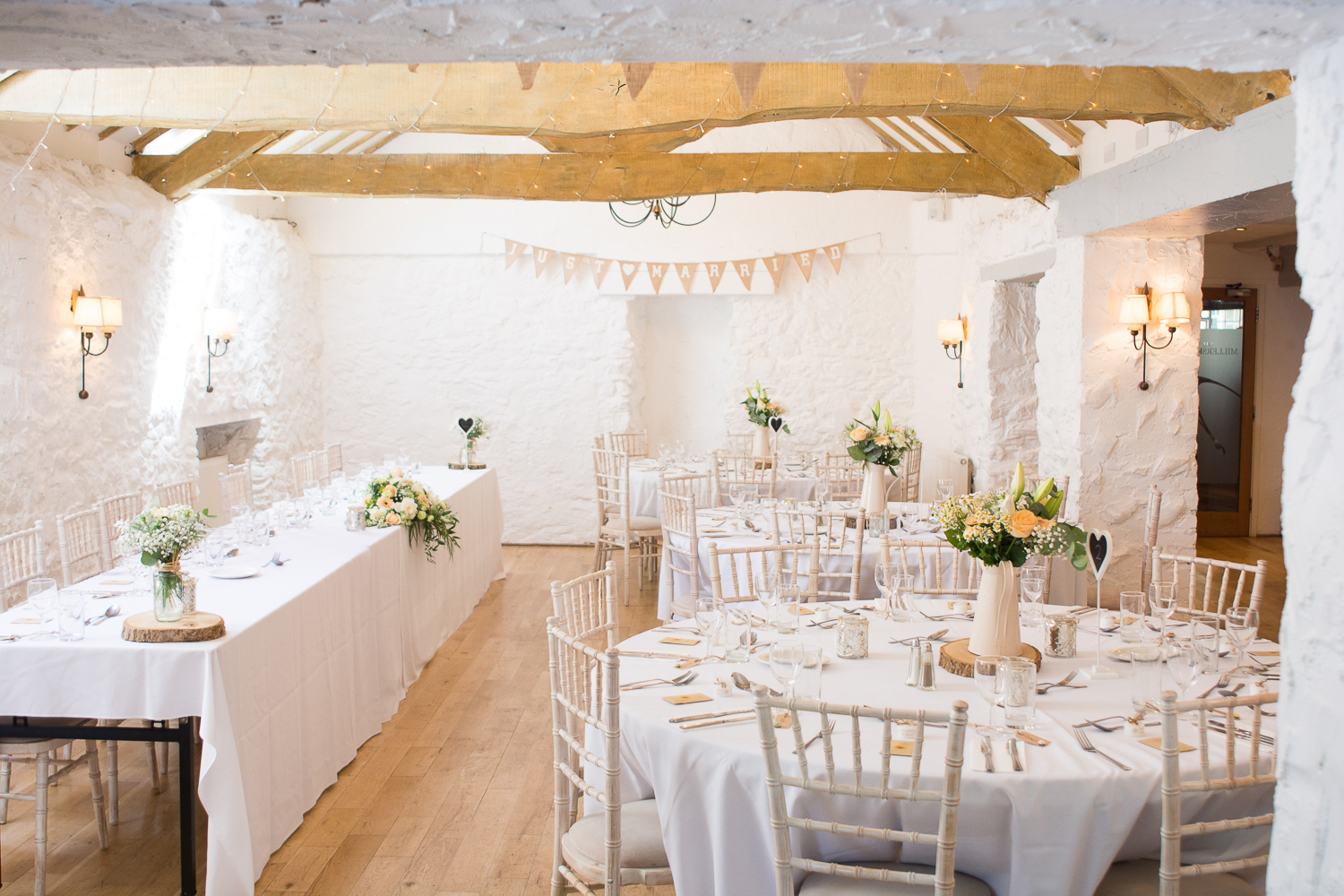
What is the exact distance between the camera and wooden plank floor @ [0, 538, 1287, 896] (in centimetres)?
289

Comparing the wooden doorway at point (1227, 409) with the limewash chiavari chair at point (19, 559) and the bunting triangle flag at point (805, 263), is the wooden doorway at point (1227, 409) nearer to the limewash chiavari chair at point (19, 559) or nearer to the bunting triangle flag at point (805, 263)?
the bunting triangle flag at point (805, 263)

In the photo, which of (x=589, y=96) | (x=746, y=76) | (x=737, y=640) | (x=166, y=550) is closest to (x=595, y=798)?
(x=737, y=640)

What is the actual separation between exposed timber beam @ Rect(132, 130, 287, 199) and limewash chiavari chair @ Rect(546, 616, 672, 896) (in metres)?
3.95

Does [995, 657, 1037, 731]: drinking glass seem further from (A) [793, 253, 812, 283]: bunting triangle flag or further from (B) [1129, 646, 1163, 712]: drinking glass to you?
(A) [793, 253, 812, 283]: bunting triangle flag

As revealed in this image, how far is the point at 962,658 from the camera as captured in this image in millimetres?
2650

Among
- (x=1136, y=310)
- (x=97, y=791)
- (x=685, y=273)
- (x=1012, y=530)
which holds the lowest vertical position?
(x=97, y=791)

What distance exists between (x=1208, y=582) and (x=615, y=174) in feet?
12.0

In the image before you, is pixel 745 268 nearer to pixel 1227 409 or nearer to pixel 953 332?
pixel 953 332

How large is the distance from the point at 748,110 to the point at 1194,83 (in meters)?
1.71

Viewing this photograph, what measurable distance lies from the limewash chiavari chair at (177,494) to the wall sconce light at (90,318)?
2.85ft

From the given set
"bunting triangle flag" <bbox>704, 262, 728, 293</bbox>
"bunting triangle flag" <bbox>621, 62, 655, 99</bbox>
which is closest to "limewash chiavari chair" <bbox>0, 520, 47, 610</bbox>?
"bunting triangle flag" <bbox>621, 62, 655, 99</bbox>

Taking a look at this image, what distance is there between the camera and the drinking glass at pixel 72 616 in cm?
275

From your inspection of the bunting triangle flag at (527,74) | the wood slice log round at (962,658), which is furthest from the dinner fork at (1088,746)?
the bunting triangle flag at (527,74)

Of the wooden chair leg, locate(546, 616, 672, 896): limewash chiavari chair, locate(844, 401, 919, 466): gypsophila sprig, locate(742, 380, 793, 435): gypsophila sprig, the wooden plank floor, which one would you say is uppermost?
locate(742, 380, 793, 435): gypsophila sprig
